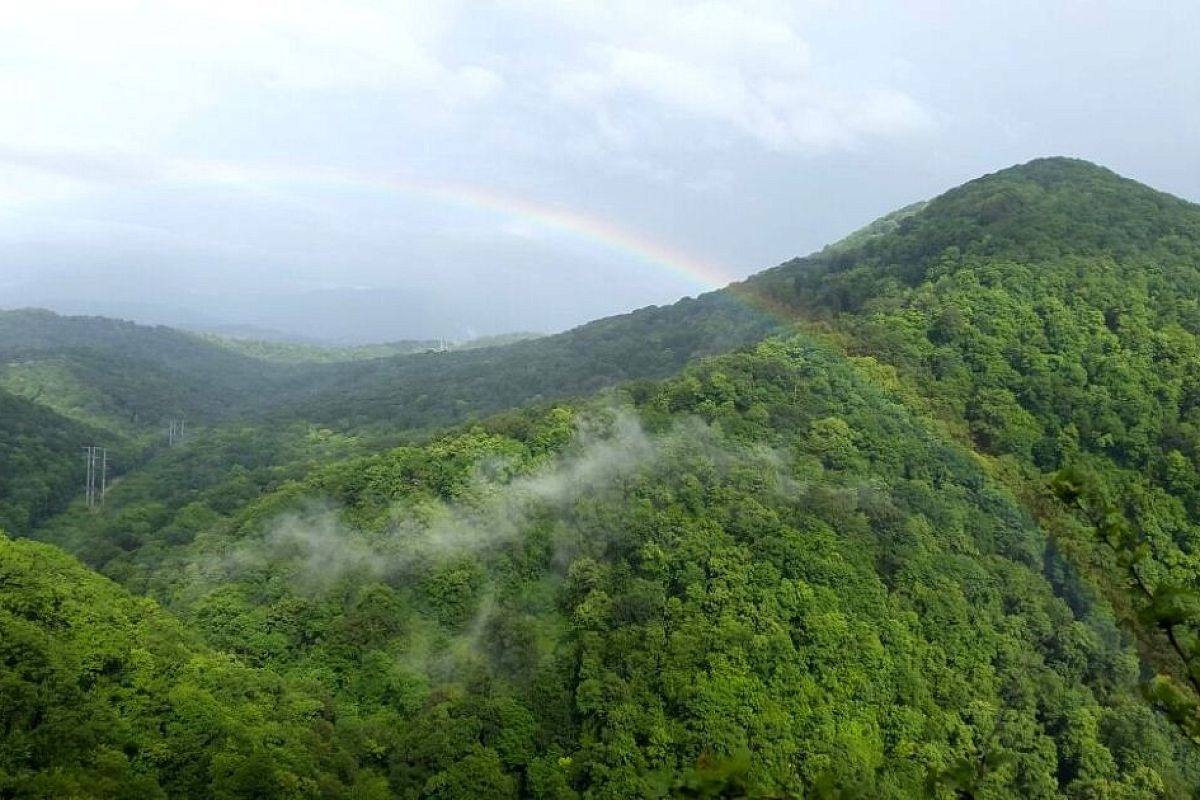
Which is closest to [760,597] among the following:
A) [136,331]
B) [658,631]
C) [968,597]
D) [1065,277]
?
[658,631]

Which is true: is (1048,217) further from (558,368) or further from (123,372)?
(123,372)

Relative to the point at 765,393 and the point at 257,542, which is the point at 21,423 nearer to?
the point at 257,542

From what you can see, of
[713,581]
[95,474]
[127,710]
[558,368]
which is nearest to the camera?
[127,710]

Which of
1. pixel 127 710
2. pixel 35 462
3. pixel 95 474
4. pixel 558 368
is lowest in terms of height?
pixel 95 474

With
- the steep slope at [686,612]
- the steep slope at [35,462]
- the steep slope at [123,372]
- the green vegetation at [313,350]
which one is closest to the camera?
the steep slope at [686,612]

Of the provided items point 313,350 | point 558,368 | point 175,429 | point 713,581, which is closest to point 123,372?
point 175,429

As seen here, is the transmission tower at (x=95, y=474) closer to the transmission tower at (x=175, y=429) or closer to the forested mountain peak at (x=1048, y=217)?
the transmission tower at (x=175, y=429)

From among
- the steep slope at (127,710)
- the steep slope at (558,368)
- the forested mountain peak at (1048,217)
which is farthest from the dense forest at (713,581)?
the steep slope at (558,368)

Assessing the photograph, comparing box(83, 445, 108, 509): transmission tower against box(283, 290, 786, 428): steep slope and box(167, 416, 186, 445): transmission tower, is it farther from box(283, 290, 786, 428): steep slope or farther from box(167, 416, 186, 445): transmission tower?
box(283, 290, 786, 428): steep slope
